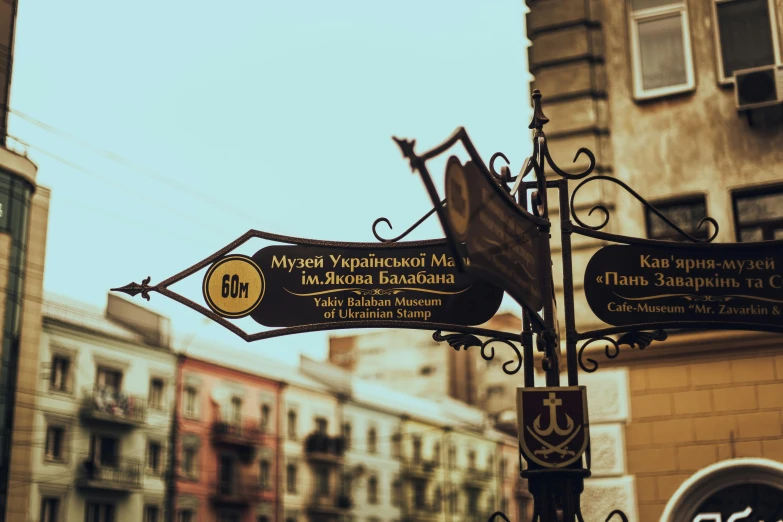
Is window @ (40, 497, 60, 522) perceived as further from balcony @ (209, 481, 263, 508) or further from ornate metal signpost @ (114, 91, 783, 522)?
ornate metal signpost @ (114, 91, 783, 522)

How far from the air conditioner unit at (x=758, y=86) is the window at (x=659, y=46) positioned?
0.79 meters

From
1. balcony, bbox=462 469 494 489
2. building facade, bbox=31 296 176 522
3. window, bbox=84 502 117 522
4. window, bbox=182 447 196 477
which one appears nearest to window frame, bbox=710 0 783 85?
building facade, bbox=31 296 176 522

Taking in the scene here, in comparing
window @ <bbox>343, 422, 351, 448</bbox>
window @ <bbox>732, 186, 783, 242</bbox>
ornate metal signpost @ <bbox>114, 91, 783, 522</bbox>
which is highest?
window @ <bbox>343, 422, 351, 448</bbox>

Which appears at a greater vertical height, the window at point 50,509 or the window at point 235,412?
the window at point 235,412

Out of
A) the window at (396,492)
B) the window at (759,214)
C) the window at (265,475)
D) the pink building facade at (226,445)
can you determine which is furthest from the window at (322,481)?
the window at (759,214)

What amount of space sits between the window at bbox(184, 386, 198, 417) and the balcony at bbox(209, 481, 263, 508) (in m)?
3.42

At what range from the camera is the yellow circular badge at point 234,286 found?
643 cm

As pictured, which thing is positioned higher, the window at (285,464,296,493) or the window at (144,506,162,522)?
the window at (285,464,296,493)

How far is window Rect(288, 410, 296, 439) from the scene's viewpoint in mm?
54250

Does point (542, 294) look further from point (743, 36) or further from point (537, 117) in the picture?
point (743, 36)

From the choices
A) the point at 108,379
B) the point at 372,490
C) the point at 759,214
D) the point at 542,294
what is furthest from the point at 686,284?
the point at 372,490

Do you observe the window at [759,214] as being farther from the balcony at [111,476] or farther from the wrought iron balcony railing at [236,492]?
the wrought iron balcony railing at [236,492]

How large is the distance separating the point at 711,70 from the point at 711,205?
1565mm

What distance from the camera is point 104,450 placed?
141 ft
